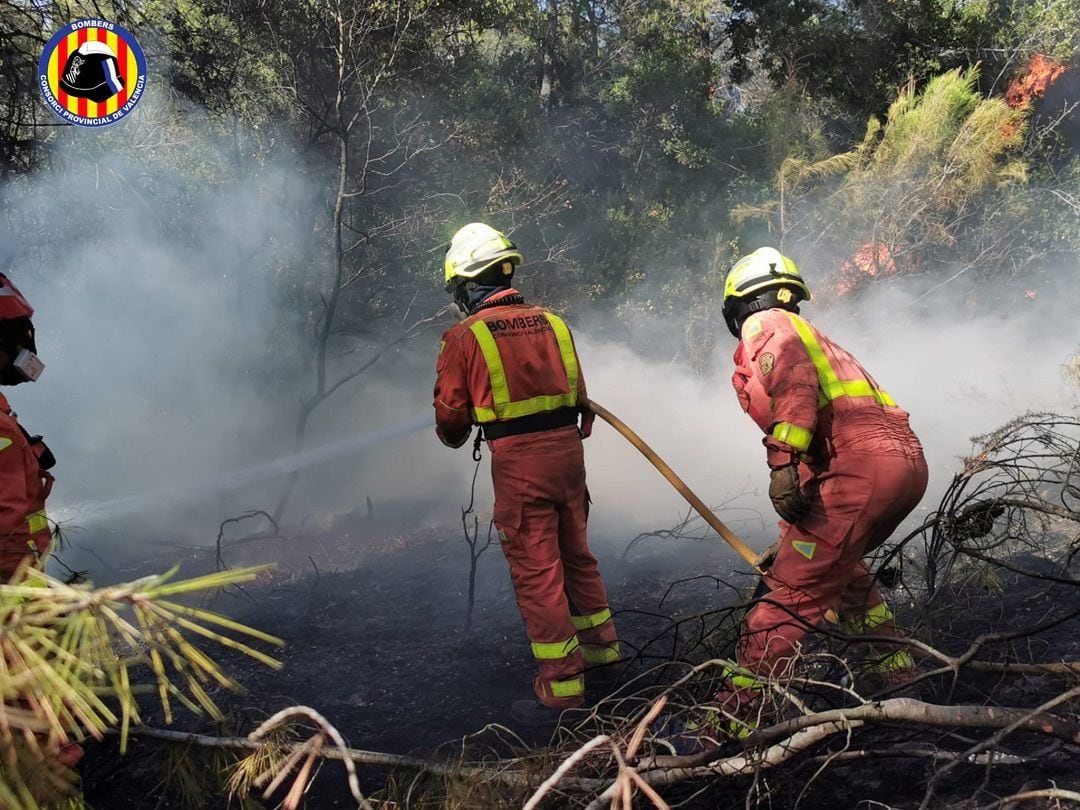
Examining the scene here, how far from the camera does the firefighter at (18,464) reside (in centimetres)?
244

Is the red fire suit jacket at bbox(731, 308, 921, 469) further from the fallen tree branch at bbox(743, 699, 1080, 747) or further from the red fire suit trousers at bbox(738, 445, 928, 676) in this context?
the fallen tree branch at bbox(743, 699, 1080, 747)

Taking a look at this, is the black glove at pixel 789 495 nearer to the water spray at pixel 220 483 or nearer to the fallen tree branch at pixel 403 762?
the fallen tree branch at pixel 403 762

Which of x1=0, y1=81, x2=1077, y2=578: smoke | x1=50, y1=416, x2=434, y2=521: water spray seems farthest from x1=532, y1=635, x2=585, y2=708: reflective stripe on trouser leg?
x1=50, y1=416, x2=434, y2=521: water spray

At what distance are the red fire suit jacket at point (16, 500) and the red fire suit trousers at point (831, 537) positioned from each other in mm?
2433

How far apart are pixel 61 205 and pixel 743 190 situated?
9491 millimetres

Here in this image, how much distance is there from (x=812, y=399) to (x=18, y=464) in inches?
107

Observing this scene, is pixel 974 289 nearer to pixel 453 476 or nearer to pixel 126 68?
pixel 453 476

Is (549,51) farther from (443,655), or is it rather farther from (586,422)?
(443,655)

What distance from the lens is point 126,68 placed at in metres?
6.98

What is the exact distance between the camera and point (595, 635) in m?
3.83

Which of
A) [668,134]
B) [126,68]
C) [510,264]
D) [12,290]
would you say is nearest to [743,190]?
[668,134]

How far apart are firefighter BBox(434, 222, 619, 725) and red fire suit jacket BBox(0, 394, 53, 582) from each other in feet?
5.33

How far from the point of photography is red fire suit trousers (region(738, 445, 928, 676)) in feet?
10.3

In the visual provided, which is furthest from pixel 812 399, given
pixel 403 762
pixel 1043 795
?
pixel 403 762
